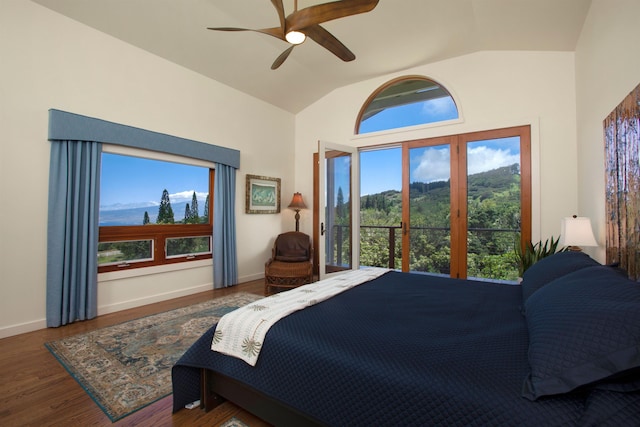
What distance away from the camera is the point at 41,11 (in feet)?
9.19

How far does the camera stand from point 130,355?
2.27 metres

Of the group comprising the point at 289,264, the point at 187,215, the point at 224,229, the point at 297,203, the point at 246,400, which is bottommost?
the point at 246,400

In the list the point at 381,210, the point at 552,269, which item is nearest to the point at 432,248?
the point at 381,210

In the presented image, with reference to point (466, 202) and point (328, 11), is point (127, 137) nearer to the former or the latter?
point (328, 11)

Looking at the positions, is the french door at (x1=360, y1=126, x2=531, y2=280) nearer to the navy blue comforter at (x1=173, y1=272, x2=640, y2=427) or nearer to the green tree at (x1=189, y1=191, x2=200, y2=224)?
the navy blue comforter at (x1=173, y1=272, x2=640, y2=427)

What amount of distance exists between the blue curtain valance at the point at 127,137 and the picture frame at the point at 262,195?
49 centimetres

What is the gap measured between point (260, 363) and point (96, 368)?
1.56 m

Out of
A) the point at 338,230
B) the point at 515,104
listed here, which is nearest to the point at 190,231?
the point at 338,230

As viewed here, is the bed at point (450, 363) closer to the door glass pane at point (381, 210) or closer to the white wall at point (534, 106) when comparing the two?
the white wall at point (534, 106)

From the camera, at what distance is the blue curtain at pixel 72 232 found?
112 inches

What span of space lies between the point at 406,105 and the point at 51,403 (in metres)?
4.97

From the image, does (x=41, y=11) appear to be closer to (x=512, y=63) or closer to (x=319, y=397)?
(x=319, y=397)

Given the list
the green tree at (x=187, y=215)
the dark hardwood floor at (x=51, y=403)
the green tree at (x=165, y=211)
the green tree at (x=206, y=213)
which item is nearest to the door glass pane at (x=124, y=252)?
the green tree at (x=165, y=211)

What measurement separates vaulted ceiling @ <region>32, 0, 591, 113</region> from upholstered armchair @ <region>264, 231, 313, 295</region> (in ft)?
8.61
